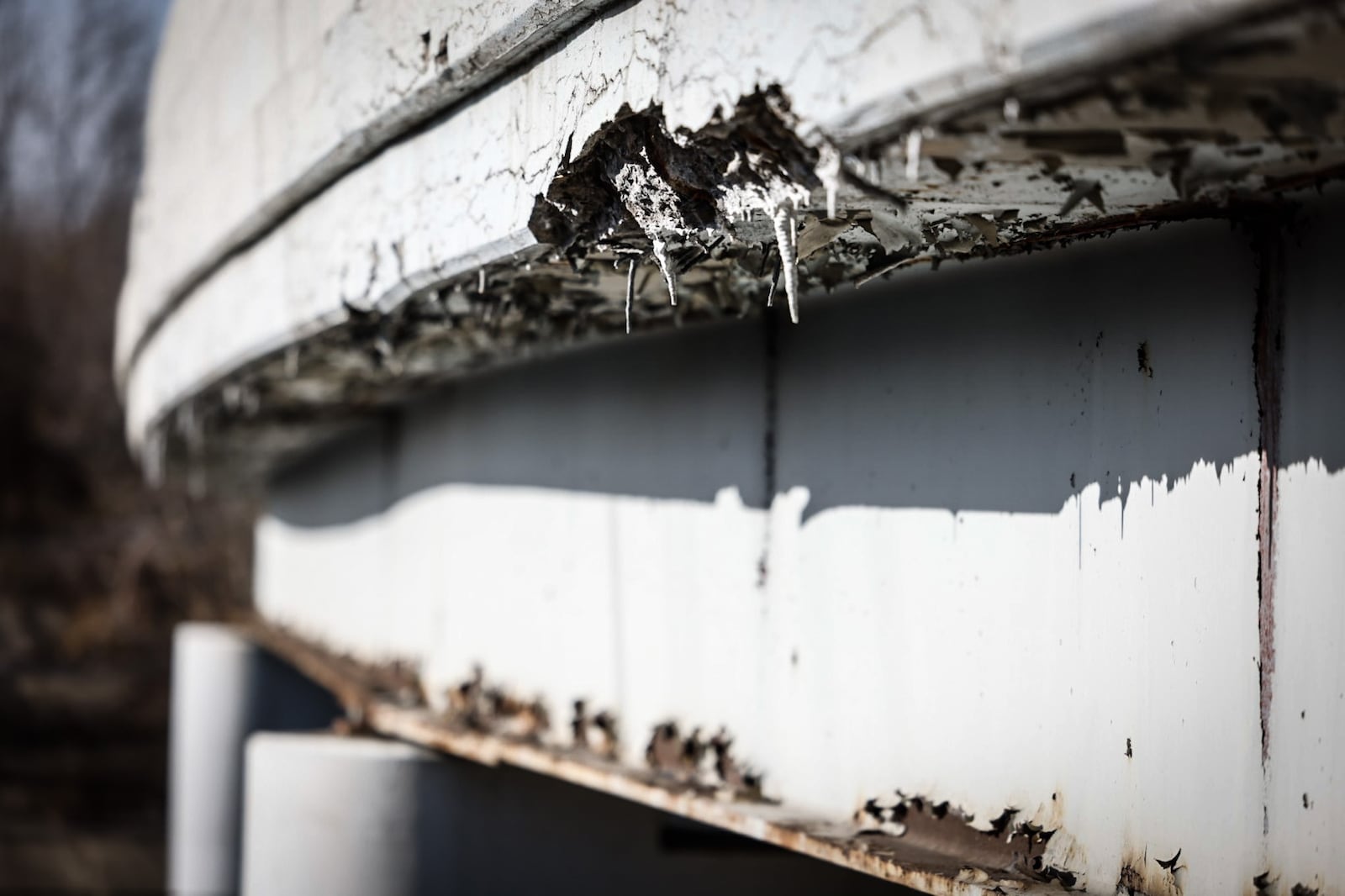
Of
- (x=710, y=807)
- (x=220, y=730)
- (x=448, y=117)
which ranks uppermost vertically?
(x=448, y=117)

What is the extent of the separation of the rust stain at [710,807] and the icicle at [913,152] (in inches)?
41.3

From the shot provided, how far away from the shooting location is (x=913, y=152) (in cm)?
146

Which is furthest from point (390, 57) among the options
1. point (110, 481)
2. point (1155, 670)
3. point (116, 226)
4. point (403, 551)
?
point (116, 226)

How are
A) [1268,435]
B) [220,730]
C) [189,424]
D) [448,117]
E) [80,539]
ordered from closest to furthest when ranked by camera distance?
1. [1268,435]
2. [448,117]
3. [189,424]
4. [220,730]
5. [80,539]

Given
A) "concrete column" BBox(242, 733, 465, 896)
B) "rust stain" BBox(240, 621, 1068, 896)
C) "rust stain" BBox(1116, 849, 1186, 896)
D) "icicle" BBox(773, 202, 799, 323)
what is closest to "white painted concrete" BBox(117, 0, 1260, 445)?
"icicle" BBox(773, 202, 799, 323)

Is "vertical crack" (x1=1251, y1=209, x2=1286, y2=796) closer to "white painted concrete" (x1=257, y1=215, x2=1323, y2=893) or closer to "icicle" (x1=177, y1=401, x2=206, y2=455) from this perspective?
"white painted concrete" (x1=257, y1=215, x2=1323, y2=893)

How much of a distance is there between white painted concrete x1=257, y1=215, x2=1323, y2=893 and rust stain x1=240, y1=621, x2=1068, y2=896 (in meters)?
Answer: 0.08

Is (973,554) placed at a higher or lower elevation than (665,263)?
lower

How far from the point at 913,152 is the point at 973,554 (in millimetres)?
901

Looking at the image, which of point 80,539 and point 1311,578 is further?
point 80,539

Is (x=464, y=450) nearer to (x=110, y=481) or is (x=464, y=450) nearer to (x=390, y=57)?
(x=390, y=57)

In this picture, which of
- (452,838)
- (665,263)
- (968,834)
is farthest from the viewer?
(452,838)

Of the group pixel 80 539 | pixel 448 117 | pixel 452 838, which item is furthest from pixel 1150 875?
pixel 80 539

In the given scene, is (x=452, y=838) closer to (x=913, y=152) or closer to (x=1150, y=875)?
(x=1150, y=875)
